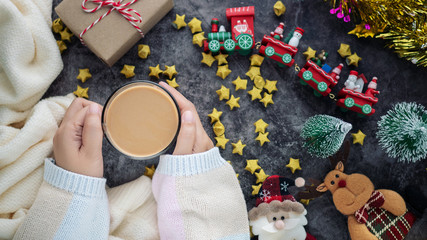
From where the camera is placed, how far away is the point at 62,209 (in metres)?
1.02

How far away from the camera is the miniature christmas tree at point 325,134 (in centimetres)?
106

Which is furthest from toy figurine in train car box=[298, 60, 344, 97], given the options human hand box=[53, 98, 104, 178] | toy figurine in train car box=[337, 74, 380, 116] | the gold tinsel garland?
human hand box=[53, 98, 104, 178]

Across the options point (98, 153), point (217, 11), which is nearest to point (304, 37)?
point (217, 11)

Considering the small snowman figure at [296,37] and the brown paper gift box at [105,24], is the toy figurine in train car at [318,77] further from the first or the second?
the brown paper gift box at [105,24]

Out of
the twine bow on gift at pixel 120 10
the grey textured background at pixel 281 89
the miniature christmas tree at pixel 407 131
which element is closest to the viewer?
the miniature christmas tree at pixel 407 131

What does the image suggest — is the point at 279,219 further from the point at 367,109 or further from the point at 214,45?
the point at 214,45

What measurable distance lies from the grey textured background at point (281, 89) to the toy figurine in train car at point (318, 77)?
8 centimetres

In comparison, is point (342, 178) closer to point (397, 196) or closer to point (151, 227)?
point (397, 196)

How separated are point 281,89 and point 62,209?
85 centimetres

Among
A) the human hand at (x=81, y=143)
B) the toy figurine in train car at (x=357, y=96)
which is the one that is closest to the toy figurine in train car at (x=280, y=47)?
the toy figurine in train car at (x=357, y=96)

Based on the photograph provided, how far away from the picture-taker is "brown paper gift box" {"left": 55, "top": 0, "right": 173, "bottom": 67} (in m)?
1.13

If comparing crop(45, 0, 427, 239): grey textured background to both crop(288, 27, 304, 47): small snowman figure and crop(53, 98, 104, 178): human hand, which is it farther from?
crop(53, 98, 104, 178): human hand

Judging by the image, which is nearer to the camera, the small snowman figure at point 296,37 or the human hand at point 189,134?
the human hand at point 189,134

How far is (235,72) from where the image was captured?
129cm
